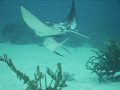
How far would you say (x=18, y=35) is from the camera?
17.0m

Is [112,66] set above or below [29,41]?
below

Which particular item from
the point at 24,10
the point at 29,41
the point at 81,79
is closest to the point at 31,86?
the point at 24,10

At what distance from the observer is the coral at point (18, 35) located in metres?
16.5

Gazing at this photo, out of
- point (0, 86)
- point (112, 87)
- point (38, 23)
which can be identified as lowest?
point (112, 87)

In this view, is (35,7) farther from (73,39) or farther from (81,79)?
(81,79)

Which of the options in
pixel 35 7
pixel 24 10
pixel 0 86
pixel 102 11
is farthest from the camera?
pixel 35 7

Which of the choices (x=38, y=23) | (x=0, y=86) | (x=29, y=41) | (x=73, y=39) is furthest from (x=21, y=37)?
(x=38, y=23)

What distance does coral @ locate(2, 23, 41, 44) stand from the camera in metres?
16.5

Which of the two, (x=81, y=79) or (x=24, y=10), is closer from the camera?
(x=24, y=10)

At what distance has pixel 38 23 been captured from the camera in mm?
2873

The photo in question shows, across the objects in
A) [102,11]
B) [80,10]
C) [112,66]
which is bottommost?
[112,66]

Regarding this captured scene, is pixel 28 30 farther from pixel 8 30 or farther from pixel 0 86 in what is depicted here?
pixel 0 86

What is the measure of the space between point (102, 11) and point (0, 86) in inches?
6163

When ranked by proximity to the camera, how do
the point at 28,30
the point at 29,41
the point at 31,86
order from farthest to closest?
the point at 28,30, the point at 29,41, the point at 31,86
